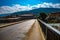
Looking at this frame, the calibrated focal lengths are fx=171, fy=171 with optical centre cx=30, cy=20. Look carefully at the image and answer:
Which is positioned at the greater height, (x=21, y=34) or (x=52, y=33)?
(x=52, y=33)

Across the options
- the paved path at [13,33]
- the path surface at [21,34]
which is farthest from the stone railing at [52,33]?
the paved path at [13,33]

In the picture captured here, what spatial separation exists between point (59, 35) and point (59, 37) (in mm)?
58

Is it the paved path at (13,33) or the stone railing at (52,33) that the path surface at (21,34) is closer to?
the paved path at (13,33)

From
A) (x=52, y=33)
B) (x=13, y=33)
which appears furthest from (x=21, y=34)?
(x=52, y=33)

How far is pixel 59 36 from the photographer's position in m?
3.97

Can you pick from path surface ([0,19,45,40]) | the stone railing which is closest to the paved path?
path surface ([0,19,45,40])

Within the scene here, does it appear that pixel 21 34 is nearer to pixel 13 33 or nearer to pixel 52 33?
pixel 13 33

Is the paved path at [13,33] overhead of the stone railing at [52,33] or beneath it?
beneath

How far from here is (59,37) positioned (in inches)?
157

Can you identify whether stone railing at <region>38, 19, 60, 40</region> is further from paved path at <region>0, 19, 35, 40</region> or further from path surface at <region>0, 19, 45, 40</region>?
paved path at <region>0, 19, 35, 40</region>

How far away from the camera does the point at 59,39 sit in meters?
4.01

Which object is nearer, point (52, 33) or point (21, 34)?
point (52, 33)

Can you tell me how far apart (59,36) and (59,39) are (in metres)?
0.08

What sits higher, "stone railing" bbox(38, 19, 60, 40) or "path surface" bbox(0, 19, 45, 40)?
"stone railing" bbox(38, 19, 60, 40)
